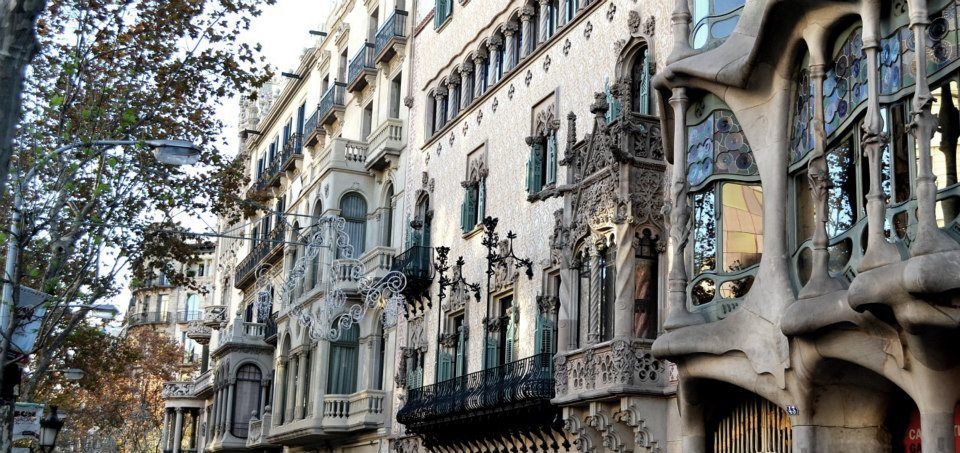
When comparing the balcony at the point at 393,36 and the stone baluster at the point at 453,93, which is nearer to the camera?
the stone baluster at the point at 453,93

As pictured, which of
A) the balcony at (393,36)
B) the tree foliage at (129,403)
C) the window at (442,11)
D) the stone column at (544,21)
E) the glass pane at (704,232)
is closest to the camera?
the glass pane at (704,232)

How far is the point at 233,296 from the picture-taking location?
58375 millimetres

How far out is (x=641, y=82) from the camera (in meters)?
21.5

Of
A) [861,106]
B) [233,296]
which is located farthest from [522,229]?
[233,296]

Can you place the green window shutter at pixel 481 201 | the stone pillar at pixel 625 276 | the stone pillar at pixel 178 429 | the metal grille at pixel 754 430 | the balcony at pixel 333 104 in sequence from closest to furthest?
the metal grille at pixel 754 430, the stone pillar at pixel 625 276, the green window shutter at pixel 481 201, the balcony at pixel 333 104, the stone pillar at pixel 178 429

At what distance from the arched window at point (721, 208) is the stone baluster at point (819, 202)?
1.67 meters

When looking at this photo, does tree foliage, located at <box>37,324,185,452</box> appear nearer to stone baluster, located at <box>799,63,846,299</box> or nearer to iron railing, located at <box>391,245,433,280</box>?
iron railing, located at <box>391,245,433,280</box>

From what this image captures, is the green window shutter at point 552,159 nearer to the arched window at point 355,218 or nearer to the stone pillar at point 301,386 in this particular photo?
the arched window at point 355,218

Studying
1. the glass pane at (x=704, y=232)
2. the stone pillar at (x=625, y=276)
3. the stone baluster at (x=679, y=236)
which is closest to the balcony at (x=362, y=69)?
the stone pillar at (x=625, y=276)

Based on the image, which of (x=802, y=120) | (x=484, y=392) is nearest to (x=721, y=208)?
(x=802, y=120)

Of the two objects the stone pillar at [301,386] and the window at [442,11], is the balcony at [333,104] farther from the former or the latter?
the window at [442,11]

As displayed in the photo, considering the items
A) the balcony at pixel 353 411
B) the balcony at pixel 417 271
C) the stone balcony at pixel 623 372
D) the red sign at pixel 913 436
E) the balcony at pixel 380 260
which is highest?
the balcony at pixel 380 260

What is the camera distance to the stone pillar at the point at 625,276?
1947 cm

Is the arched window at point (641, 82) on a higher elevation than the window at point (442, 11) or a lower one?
lower
